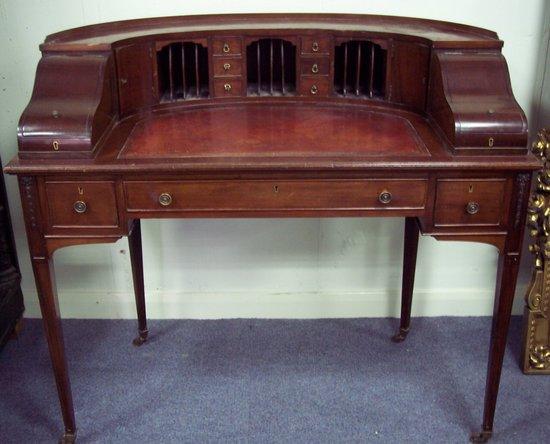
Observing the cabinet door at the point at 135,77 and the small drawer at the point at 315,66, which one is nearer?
the cabinet door at the point at 135,77

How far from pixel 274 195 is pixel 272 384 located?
3.09 ft

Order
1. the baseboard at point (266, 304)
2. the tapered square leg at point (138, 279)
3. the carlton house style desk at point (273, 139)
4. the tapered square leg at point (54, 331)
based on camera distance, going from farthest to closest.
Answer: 1. the baseboard at point (266, 304)
2. the tapered square leg at point (138, 279)
3. the tapered square leg at point (54, 331)
4. the carlton house style desk at point (273, 139)

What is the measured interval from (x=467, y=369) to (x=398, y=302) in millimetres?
442

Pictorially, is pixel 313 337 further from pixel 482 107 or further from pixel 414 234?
pixel 482 107

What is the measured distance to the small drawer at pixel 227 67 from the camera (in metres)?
2.26

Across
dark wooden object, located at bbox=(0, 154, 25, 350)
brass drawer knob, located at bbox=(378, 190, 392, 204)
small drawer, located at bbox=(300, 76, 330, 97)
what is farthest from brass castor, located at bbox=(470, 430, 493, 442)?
dark wooden object, located at bbox=(0, 154, 25, 350)

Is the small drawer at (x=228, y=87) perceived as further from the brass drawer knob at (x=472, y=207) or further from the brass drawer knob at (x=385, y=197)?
the brass drawer knob at (x=472, y=207)

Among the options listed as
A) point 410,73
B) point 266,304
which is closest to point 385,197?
point 410,73

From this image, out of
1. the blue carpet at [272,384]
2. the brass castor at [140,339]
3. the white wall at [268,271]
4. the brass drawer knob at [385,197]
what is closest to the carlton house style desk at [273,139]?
the brass drawer knob at [385,197]

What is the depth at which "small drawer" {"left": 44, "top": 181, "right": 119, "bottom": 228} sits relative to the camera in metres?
1.86

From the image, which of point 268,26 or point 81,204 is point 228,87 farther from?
point 81,204

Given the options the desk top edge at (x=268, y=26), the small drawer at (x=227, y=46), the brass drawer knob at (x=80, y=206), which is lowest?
the brass drawer knob at (x=80, y=206)

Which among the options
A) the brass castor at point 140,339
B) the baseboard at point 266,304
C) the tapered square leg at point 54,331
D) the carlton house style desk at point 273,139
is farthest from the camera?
the baseboard at point 266,304

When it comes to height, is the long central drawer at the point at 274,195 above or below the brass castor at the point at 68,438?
above
